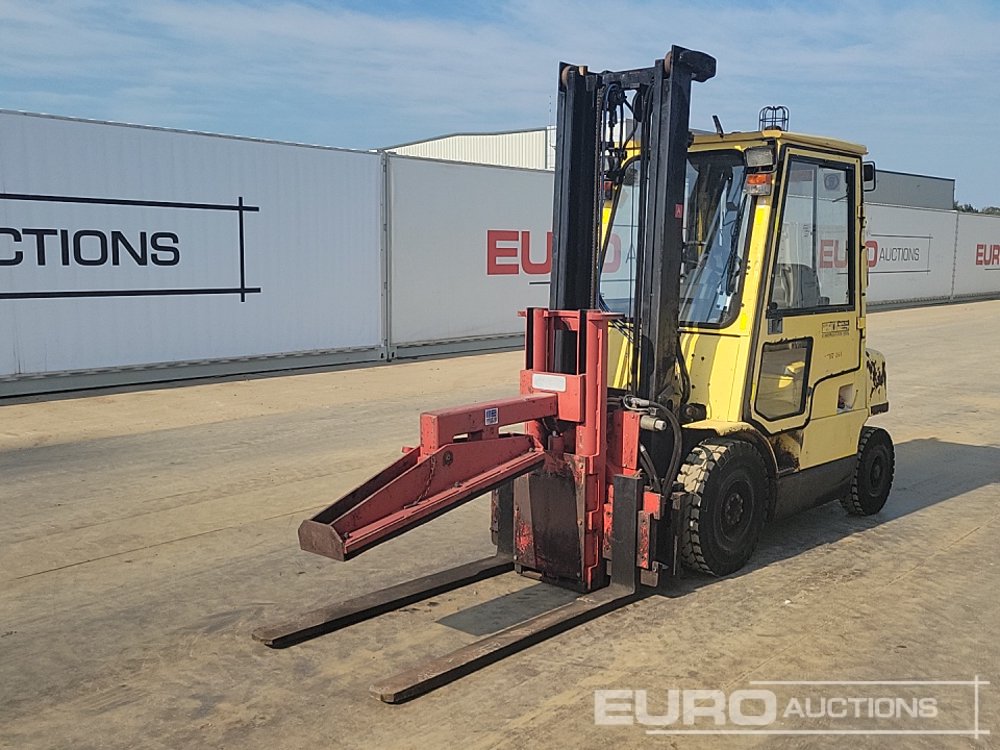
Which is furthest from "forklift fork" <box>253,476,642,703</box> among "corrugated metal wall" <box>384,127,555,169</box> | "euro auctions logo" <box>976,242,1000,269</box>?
"euro auctions logo" <box>976,242,1000,269</box>

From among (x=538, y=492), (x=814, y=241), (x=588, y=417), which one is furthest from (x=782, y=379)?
(x=538, y=492)

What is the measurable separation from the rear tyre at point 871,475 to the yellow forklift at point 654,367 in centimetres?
68

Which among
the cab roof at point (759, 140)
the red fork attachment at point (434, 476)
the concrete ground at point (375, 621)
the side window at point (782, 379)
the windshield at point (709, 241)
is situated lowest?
the concrete ground at point (375, 621)

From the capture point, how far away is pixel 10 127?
11.2m

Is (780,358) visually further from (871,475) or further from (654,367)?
(871,475)

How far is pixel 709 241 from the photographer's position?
5.68m

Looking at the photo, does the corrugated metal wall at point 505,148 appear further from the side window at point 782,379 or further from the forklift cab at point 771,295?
the side window at point 782,379

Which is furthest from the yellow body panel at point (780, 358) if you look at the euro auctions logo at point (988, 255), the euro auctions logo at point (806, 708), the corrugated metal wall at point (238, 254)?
the euro auctions logo at point (988, 255)

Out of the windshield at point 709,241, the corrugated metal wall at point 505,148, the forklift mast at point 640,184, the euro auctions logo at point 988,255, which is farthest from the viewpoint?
the euro auctions logo at point 988,255

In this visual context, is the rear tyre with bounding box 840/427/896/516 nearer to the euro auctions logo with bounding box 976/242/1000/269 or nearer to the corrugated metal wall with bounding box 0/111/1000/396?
the corrugated metal wall with bounding box 0/111/1000/396

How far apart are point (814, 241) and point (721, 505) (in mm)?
1874

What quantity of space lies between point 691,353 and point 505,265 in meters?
12.2

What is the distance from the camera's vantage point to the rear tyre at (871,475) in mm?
6703

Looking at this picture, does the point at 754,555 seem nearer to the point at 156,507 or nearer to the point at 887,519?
the point at 887,519
